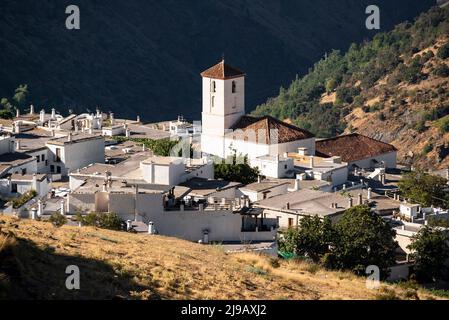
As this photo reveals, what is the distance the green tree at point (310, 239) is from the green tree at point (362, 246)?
0.33 meters

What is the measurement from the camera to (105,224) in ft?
128

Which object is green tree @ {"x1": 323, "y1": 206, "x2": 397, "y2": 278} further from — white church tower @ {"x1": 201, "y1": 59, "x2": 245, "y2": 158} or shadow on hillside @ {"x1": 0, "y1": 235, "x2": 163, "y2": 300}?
white church tower @ {"x1": 201, "y1": 59, "x2": 245, "y2": 158}

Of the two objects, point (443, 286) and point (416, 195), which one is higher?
point (416, 195)

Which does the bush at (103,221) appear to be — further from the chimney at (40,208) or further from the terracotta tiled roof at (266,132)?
the terracotta tiled roof at (266,132)

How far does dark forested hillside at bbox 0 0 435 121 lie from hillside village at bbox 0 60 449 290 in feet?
217

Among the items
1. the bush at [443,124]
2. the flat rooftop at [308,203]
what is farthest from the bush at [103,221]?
the bush at [443,124]

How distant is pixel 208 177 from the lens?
52375 millimetres

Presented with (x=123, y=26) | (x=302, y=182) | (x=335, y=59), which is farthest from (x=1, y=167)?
(x=123, y=26)

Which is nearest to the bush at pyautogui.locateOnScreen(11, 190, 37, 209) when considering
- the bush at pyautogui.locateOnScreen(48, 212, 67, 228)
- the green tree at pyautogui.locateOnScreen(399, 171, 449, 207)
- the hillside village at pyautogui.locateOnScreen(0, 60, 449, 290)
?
the hillside village at pyautogui.locateOnScreen(0, 60, 449, 290)

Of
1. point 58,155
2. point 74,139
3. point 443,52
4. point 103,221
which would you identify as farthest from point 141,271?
point 443,52

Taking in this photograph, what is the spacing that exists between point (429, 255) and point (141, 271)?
18.5 meters

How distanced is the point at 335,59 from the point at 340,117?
73.3ft

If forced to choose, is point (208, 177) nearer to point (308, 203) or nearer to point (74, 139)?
point (308, 203)
